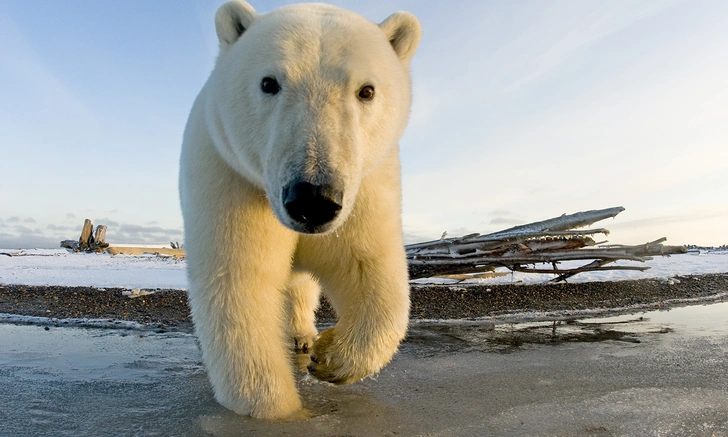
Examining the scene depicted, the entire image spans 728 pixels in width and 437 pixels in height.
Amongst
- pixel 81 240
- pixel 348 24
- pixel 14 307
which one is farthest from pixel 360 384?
pixel 81 240

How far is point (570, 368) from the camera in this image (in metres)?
3.27

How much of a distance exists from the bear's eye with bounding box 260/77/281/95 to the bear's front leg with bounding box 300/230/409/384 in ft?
2.91

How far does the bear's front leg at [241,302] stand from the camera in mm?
2449

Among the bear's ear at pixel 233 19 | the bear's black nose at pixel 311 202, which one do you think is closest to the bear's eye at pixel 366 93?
the bear's black nose at pixel 311 202

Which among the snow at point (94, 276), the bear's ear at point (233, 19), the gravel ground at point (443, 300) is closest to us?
the bear's ear at point (233, 19)

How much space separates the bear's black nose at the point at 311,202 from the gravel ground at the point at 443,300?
157 inches

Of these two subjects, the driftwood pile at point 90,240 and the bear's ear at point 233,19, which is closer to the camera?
the bear's ear at point 233,19

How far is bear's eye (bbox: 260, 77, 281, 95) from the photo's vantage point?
2.11 metres

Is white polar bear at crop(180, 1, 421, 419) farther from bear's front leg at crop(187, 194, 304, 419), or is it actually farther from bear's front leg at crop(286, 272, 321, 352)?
bear's front leg at crop(286, 272, 321, 352)

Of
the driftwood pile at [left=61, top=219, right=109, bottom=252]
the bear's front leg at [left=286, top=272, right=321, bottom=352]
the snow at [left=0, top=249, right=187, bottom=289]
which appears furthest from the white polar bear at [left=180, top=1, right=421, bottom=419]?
the driftwood pile at [left=61, top=219, right=109, bottom=252]

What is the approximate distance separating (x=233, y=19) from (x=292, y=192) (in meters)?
1.33

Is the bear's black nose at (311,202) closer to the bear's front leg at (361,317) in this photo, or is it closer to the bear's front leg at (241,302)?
the bear's front leg at (241,302)

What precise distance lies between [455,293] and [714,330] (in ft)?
12.2

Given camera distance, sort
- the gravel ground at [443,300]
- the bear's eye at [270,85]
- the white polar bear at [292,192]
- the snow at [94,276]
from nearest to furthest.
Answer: the white polar bear at [292,192], the bear's eye at [270,85], the gravel ground at [443,300], the snow at [94,276]
